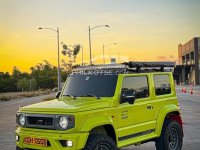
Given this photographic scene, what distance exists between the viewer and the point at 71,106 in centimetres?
756

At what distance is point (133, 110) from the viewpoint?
27.8 ft

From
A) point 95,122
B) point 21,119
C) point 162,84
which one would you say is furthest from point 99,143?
point 162,84

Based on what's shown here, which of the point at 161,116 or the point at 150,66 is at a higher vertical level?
the point at 150,66

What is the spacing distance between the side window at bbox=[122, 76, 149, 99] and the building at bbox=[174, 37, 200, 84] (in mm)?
101666

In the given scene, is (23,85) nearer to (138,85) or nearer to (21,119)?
(138,85)

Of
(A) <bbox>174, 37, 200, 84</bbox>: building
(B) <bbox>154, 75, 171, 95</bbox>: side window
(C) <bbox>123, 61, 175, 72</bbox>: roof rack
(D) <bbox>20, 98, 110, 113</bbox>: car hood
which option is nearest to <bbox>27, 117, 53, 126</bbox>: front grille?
(D) <bbox>20, 98, 110, 113</bbox>: car hood

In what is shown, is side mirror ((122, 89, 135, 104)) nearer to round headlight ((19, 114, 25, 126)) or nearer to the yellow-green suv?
the yellow-green suv

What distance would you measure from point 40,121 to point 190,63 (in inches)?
4383

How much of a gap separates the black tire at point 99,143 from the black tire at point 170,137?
1977 mm

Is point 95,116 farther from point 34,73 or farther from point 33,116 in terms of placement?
point 34,73

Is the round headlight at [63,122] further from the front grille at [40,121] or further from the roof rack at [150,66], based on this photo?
the roof rack at [150,66]

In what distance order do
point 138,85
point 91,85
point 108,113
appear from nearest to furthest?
point 108,113
point 91,85
point 138,85

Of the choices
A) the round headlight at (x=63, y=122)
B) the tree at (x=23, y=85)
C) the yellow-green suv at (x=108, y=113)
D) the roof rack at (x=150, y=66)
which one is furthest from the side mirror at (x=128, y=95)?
the tree at (x=23, y=85)

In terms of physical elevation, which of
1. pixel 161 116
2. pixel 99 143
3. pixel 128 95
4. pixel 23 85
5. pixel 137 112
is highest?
pixel 23 85
